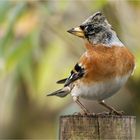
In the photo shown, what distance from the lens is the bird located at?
4.77 meters

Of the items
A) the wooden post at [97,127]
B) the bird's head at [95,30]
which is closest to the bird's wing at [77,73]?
the bird's head at [95,30]

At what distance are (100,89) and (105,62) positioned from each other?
175mm

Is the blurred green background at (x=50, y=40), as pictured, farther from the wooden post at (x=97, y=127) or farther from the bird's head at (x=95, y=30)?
the wooden post at (x=97, y=127)

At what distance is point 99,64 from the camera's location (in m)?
4.77

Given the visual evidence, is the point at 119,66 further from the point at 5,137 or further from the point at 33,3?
the point at 5,137

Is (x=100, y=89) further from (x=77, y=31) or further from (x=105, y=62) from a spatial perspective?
(x=77, y=31)

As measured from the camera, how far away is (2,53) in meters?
5.65

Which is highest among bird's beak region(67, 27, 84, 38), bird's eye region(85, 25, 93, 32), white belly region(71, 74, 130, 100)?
bird's eye region(85, 25, 93, 32)

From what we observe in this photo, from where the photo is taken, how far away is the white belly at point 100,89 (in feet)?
15.6

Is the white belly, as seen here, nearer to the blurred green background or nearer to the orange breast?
the orange breast

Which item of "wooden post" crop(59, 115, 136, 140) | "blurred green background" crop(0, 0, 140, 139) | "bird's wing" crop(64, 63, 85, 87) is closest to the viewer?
"wooden post" crop(59, 115, 136, 140)

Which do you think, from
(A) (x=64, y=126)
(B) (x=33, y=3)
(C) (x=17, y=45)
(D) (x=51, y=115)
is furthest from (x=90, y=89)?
(D) (x=51, y=115)

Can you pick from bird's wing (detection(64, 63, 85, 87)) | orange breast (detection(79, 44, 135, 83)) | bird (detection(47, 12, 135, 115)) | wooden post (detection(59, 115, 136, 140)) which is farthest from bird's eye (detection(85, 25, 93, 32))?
wooden post (detection(59, 115, 136, 140))

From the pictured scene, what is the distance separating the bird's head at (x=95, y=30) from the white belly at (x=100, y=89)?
0.31 meters
